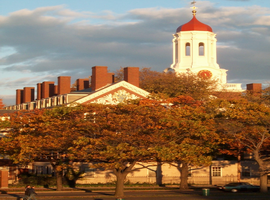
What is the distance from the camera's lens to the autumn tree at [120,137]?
1535 inches

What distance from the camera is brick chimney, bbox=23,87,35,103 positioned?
8917cm

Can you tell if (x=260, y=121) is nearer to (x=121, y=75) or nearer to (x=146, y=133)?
(x=146, y=133)

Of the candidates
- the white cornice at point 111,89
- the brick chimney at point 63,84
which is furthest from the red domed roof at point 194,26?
the white cornice at point 111,89

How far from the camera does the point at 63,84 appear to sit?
234 feet

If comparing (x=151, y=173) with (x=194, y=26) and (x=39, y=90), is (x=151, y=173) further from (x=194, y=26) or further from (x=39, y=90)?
(x=194, y=26)

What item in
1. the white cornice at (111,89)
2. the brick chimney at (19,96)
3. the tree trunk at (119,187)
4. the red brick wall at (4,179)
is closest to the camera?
the tree trunk at (119,187)

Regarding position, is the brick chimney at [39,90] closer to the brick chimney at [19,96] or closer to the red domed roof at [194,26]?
the brick chimney at [19,96]

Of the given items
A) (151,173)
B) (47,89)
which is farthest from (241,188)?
(47,89)

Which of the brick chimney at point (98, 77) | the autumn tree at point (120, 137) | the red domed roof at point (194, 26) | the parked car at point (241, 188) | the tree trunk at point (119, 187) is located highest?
the red domed roof at point (194, 26)

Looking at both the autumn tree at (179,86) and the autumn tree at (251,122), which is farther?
the autumn tree at (179,86)

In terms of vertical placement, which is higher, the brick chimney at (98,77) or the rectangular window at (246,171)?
the brick chimney at (98,77)

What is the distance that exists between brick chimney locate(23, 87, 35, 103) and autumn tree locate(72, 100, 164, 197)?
49.4 meters

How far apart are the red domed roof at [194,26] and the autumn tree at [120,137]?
192 feet

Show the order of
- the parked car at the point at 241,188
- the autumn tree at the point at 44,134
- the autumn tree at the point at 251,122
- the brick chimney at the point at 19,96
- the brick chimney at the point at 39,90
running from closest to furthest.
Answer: the autumn tree at the point at 44,134, the autumn tree at the point at 251,122, the parked car at the point at 241,188, the brick chimney at the point at 39,90, the brick chimney at the point at 19,96
